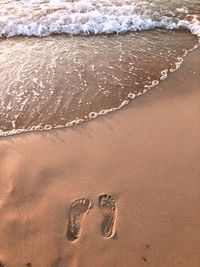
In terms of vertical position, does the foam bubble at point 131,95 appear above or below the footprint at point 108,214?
above

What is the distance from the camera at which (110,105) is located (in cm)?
452

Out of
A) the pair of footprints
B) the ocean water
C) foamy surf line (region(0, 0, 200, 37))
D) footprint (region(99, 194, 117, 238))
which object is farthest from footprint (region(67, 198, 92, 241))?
foamy surf line (region(0, 0, 200, 37))

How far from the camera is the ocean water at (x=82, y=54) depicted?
4.56 metres

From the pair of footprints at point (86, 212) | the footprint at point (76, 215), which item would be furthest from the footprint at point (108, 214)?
the footprint at point (76, 215)

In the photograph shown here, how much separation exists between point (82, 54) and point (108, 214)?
3.32 m

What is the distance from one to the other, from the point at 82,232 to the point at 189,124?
6.18ft

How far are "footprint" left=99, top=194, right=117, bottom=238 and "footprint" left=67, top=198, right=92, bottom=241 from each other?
14 cm

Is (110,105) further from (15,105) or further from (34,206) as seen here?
(34,206)

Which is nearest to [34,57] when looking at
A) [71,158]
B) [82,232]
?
[71,158]

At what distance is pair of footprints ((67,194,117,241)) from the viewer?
3.01m

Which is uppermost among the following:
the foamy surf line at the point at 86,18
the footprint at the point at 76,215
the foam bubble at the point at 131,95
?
the foamy surf line at the point at 86,18

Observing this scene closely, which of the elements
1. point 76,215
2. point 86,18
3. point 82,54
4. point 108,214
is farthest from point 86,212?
point 86,18

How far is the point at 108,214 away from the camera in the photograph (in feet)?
10.3

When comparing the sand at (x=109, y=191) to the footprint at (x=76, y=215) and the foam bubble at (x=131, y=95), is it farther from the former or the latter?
the foam bubble at (x=131, y=95)
